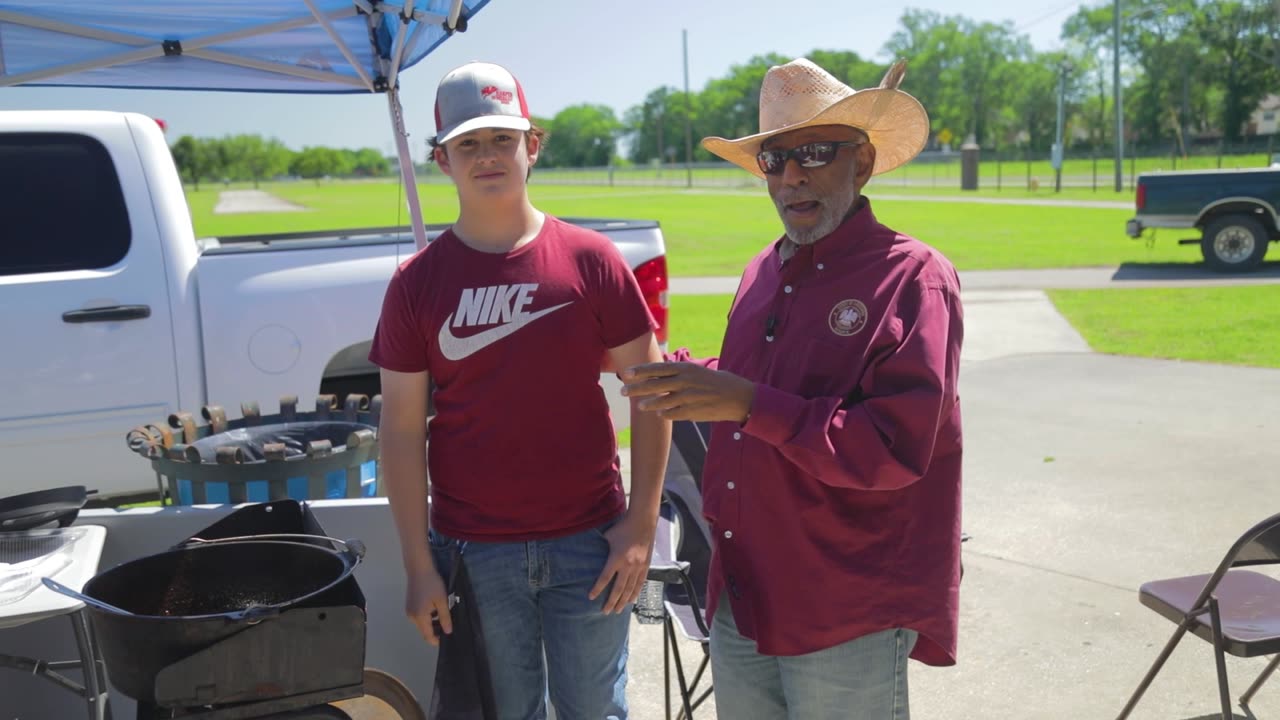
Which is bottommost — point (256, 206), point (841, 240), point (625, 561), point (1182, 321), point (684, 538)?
point (1182, 321)

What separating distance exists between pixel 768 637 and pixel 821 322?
24.1 inches

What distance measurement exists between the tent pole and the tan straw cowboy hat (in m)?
2.15

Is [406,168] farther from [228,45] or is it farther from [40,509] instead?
[40,509]

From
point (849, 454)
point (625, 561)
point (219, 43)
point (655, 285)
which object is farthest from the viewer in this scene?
point (655, 285)

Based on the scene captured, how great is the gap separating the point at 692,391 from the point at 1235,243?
16.4 m

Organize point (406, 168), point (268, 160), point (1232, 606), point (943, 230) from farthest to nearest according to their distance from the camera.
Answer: point (268, 160), point (943, 230), point (406, 168), point (1232, 606)

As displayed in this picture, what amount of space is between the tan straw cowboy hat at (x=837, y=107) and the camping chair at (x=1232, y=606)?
1318mm

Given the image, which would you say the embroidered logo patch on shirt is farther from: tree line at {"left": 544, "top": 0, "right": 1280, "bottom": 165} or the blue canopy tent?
tree line at {"left": 544, "top": 0, "right": 1280, "bottom": 165}

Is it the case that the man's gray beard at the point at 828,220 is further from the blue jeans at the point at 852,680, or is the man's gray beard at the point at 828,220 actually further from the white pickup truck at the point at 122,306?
the white pickup truck at the point at 122,306

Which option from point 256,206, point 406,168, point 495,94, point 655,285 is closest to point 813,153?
point 495,94

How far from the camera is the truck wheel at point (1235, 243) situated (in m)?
15.5

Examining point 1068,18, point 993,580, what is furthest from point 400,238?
point 1068,18

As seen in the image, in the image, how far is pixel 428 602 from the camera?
225 cm

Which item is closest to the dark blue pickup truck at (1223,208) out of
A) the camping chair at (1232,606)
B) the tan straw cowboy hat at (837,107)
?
the camping chair at (1232,606)
